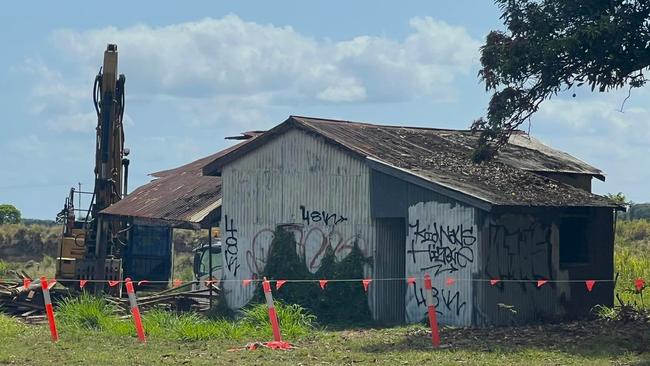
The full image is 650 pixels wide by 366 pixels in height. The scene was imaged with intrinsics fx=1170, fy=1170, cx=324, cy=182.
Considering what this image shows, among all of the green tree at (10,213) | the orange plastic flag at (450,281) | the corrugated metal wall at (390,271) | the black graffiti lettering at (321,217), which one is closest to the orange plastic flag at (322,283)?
the corrugated metal wall at (390,271)

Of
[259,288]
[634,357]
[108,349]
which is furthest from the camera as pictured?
[259,288]

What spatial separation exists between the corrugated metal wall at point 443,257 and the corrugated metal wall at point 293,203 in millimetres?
1238

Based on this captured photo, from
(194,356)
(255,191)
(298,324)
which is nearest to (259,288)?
(255,191)

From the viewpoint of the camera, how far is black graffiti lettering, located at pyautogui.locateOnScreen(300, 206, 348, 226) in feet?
85.1

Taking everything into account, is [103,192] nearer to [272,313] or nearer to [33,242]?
[272,313]

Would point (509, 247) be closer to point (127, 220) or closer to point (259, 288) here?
point (259, 288)

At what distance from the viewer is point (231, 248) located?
2803cm

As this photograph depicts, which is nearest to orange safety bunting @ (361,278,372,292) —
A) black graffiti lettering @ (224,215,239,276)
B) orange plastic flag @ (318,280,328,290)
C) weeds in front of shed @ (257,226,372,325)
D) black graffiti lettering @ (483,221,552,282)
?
weeds in front of shed @ (257,226,372,325)

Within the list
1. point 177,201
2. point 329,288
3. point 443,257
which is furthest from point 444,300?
point 177,201

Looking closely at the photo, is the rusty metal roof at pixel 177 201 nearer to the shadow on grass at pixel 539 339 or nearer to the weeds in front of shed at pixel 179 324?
the weeds in front of shed at pixel 179 324

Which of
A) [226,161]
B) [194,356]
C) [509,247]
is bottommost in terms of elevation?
[194,356]

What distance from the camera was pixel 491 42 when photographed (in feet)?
70.8

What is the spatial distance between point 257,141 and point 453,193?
5958mm

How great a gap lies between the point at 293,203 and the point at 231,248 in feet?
7.37
